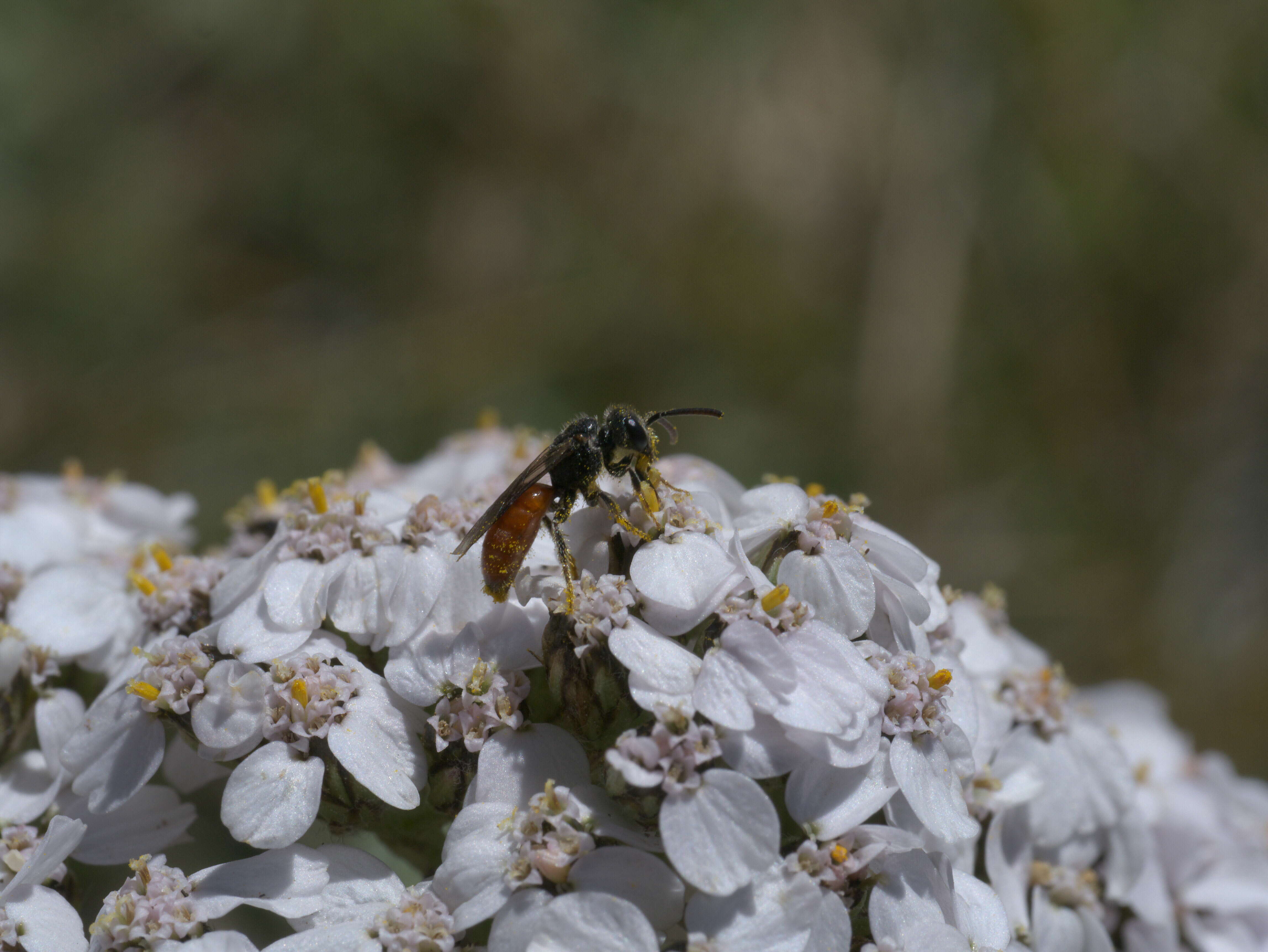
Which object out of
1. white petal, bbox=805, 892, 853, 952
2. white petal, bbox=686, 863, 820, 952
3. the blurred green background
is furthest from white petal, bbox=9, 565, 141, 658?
the blurred green background

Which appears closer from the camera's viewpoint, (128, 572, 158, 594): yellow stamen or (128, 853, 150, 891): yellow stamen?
(128, 853, 150, 891): yellow stamen

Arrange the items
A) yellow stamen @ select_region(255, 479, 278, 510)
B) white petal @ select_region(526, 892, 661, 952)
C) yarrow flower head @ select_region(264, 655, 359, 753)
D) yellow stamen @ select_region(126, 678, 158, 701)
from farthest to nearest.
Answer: yellow stamen @ select_region(255, 479, 278, 510), yellow stamen @ select_region(126, 678, 158, 701), yarrow flower head @ select_region(264, 655, 359, 753), white petal @ select_region(526, 892, 661, 952)

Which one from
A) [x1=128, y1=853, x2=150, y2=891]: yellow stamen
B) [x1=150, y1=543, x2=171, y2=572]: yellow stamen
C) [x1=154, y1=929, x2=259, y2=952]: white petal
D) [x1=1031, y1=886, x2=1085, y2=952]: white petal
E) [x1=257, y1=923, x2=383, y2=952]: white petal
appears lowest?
[x1=154, y1=929, x2=259, y2=952]: white petal

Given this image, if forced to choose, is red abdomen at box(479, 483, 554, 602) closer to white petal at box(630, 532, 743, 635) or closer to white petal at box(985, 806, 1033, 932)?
white petal at box(630, 532, 743, 635)

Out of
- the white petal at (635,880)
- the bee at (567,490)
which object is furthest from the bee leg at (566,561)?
the white petal at (635,880)

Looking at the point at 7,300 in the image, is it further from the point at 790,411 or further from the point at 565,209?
the point at 790,411

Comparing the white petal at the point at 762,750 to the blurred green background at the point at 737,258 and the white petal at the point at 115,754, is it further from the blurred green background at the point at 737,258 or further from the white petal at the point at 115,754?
the blurred green background at the point at 737,258

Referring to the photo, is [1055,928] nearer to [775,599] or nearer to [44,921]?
[775,599]

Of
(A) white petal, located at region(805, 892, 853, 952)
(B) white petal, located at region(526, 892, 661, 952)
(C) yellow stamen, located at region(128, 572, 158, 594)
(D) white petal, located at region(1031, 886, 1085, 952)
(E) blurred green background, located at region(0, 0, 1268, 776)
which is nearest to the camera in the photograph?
(B) white petal, located at region(526, 892, 661, 952)
